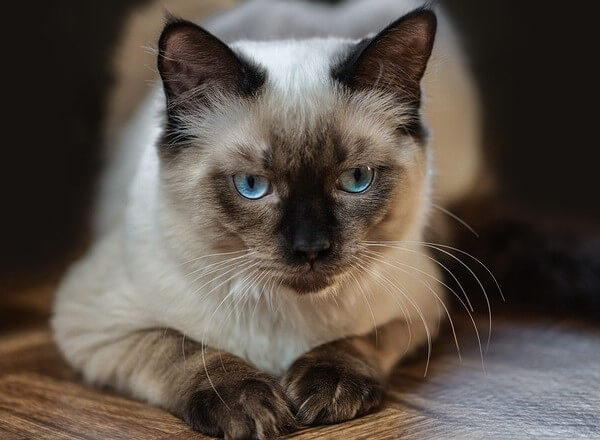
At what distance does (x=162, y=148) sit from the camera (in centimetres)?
166

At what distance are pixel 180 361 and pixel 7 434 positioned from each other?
13.4 inches

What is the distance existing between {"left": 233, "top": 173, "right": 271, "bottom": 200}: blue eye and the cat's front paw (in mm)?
343

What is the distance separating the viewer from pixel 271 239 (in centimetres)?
146

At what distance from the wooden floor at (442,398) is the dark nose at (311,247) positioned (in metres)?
0.31

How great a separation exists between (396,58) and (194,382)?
725mm

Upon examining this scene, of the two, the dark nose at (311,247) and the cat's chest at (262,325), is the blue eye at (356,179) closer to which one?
the dark nose at (311,247)

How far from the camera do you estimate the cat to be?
148cm

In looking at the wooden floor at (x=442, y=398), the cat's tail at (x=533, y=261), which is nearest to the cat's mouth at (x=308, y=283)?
the wooden floor at (x=442, y=398)

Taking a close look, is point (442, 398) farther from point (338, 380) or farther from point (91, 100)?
point (91, 100)

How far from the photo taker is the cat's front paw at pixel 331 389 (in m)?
1.48

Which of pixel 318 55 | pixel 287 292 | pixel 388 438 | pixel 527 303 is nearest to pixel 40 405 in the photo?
pixel 287 292

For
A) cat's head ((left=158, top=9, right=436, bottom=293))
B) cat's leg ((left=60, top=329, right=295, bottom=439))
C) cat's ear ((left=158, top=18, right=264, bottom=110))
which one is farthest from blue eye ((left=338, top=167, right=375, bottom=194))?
cat's leg ((left=60, top=329, right=295, bottom=439))

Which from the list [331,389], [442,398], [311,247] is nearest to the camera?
[311,247]

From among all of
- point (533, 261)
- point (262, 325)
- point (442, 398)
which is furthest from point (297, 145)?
point (533, 261)
